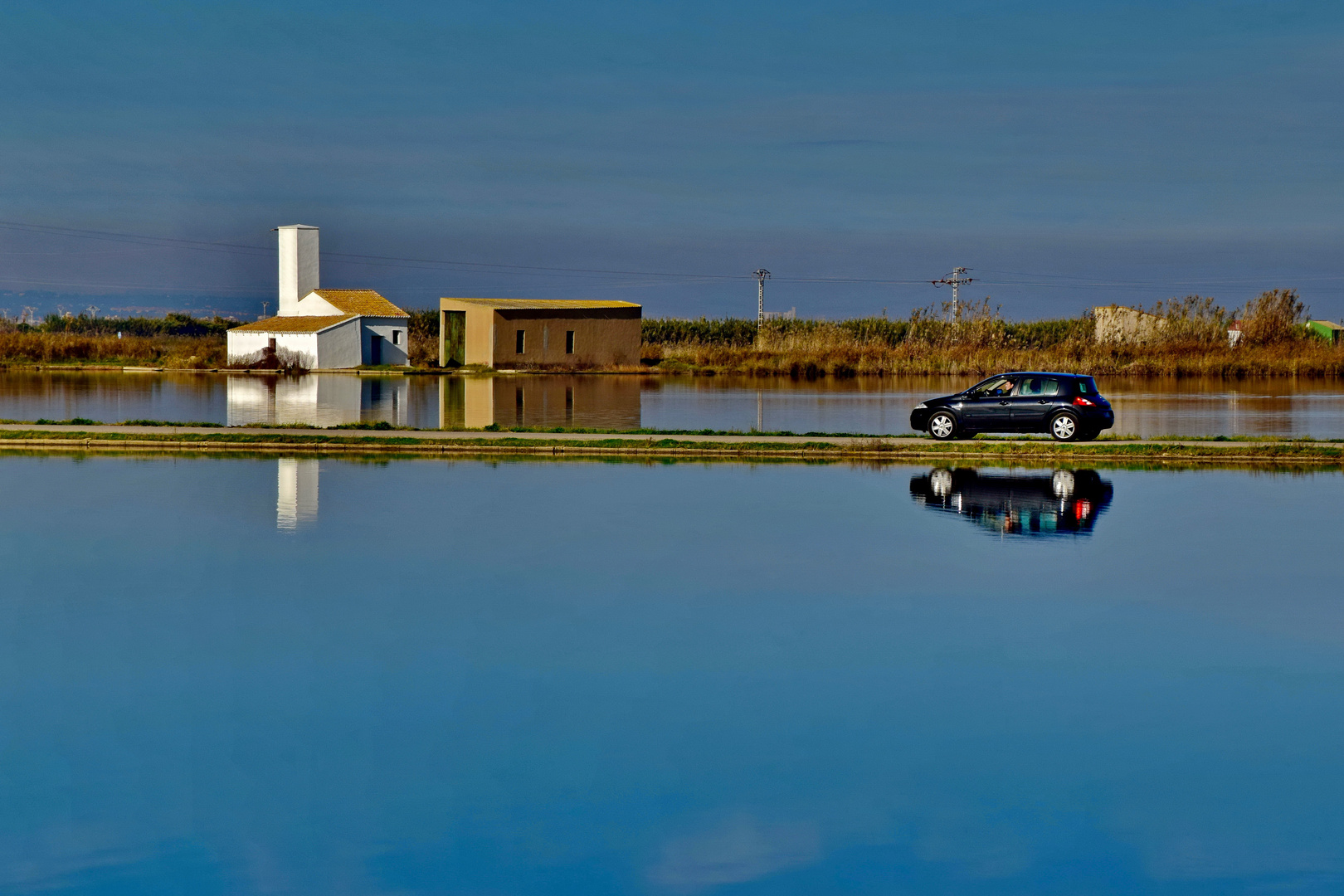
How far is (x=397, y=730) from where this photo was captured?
9117 millimetres

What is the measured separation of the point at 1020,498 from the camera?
2050cm

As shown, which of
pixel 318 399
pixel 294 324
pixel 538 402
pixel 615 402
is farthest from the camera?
pixel 294 324

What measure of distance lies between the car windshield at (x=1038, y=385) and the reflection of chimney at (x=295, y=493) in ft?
47.9

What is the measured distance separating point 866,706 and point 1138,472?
16025 millimetres

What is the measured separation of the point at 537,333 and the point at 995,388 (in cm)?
4893

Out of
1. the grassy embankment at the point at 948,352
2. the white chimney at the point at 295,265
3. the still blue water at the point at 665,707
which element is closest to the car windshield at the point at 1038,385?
the still blue water at the point at 665,707

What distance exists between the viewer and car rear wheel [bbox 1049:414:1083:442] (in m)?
28.5

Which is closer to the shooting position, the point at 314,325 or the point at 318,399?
the point at 318,399

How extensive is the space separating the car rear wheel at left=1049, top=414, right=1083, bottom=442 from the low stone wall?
162ft

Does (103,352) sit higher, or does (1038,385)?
(103,352)

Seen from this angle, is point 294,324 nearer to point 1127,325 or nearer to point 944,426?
point 1127,325

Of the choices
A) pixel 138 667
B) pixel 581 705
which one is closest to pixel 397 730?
pixel 581 705

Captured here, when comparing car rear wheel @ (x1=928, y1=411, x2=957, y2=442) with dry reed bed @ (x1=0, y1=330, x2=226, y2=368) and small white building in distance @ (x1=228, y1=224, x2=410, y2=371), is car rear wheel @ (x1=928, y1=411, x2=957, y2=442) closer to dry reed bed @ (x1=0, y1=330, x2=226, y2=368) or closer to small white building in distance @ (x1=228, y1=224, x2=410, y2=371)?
small white building in distance @ (x1=228, y1=224, x2=410, y2=371)

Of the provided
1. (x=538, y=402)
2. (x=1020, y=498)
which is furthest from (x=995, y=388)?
(x=538, y=402)
